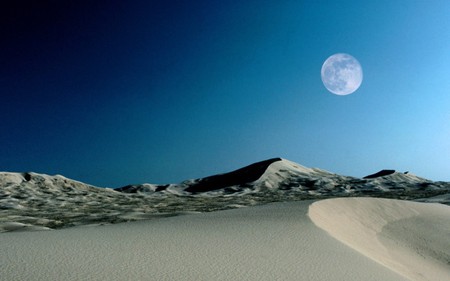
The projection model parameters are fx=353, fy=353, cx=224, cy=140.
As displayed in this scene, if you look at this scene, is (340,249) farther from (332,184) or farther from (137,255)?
(332,184)

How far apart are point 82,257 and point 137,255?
1.80 ft

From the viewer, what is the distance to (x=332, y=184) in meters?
40.4

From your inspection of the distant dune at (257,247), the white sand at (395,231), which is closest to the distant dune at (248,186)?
the white sand at (395,231)

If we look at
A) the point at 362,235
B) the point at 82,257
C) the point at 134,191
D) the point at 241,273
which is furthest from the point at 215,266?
the point at 134,191

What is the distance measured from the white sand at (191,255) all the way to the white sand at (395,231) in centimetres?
100

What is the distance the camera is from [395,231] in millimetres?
7742

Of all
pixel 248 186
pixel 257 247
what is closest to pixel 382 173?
pixel 248 186

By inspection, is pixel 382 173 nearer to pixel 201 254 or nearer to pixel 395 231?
pixel 395 231

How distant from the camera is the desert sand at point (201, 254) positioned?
3244 mm

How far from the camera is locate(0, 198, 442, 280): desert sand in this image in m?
3.24

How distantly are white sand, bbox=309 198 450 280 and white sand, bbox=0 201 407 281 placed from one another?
1.00m

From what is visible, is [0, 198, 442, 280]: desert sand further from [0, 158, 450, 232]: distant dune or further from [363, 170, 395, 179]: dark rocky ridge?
[363, 170, 395, 179]: dark rocky ridge

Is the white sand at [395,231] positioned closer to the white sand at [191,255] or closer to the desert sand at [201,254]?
the desert sand at [201,254]

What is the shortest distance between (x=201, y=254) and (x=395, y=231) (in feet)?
18.2
